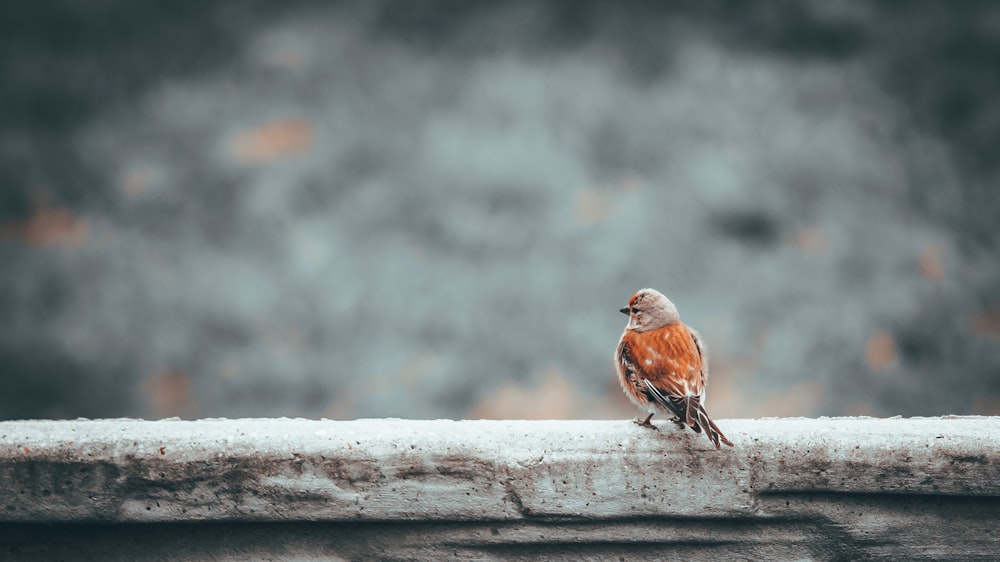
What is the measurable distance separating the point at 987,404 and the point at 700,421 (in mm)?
2280

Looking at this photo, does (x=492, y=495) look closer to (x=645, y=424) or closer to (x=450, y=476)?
(x=450, y=476)

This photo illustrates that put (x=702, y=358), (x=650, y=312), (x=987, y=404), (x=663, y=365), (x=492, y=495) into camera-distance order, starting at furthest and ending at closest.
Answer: (x=987, y=404)
(x=650, y=312)
(x=702, y=358)
(x=663, y=365)
(x=492, y=495)

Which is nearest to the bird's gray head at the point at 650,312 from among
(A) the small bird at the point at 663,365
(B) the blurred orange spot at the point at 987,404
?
(A) the small bird at the point at 663,365

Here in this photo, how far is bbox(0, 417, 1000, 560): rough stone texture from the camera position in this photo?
5.35 feet

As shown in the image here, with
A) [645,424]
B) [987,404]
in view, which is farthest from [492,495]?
[987,404]

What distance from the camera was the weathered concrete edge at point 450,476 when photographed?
5.34 ft

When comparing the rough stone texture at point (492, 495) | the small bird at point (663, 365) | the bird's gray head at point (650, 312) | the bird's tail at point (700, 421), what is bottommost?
the rough stone texture at point (492, 495)

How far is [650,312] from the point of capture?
7.00ft

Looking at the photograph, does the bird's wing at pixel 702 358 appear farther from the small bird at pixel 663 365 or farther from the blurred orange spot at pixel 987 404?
the blurred orange spot at pixel 987 404

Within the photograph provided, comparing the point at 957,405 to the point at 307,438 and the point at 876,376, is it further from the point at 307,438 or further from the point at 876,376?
the point at 307,438

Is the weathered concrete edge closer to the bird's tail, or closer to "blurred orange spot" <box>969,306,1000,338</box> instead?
the bird's tail

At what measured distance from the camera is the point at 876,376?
330 centimetres

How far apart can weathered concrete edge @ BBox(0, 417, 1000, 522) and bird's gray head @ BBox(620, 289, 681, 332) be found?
1.67ft

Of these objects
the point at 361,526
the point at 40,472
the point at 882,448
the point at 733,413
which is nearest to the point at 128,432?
the point at 40,472
